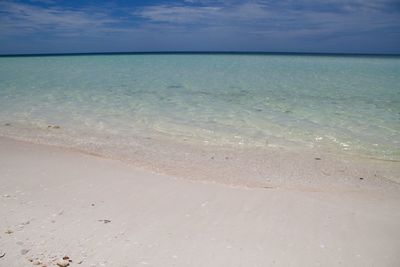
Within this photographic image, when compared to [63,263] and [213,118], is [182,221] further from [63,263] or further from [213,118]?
[213,118]

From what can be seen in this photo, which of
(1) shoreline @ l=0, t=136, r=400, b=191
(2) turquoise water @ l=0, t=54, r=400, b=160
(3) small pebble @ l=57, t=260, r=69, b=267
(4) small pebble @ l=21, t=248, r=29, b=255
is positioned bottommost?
(1) shoreline @ l=0, t=136, r=400, b=191

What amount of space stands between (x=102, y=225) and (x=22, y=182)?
1717 millimetres

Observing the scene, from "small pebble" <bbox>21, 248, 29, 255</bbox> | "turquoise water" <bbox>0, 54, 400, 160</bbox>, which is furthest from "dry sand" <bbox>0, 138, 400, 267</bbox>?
"turquoise water" <bbox>0, 54, 400, 160</bbox>

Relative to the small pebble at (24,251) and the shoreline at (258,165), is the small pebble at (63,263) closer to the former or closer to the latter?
the small pebble at (24,251)

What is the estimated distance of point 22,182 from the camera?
433 cm

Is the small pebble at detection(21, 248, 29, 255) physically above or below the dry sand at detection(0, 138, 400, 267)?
above

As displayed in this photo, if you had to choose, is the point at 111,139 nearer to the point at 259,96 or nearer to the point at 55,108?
the point at 55,108

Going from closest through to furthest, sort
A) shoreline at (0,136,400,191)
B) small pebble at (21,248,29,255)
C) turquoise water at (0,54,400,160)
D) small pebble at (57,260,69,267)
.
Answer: small pebble at (57,260,69,267) → small pebble at (21,248,29,255) → shoreline at (0,136,400,191) → turquoise water at (0,54,400,160)

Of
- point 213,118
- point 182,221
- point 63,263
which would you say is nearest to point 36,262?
point 63,263

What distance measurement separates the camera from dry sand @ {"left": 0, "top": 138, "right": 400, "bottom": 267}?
2840 millimetres

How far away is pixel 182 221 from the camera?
344 cm

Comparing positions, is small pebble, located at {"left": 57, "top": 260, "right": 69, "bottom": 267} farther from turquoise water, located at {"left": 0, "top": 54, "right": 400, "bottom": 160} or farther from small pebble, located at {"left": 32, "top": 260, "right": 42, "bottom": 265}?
turquoise water, located at {"left": 0, "top": 54, "right": 400, "bottom": 160}

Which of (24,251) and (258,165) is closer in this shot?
(24,251)

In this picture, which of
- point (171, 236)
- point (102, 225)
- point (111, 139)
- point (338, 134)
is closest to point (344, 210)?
point (171, 236)
